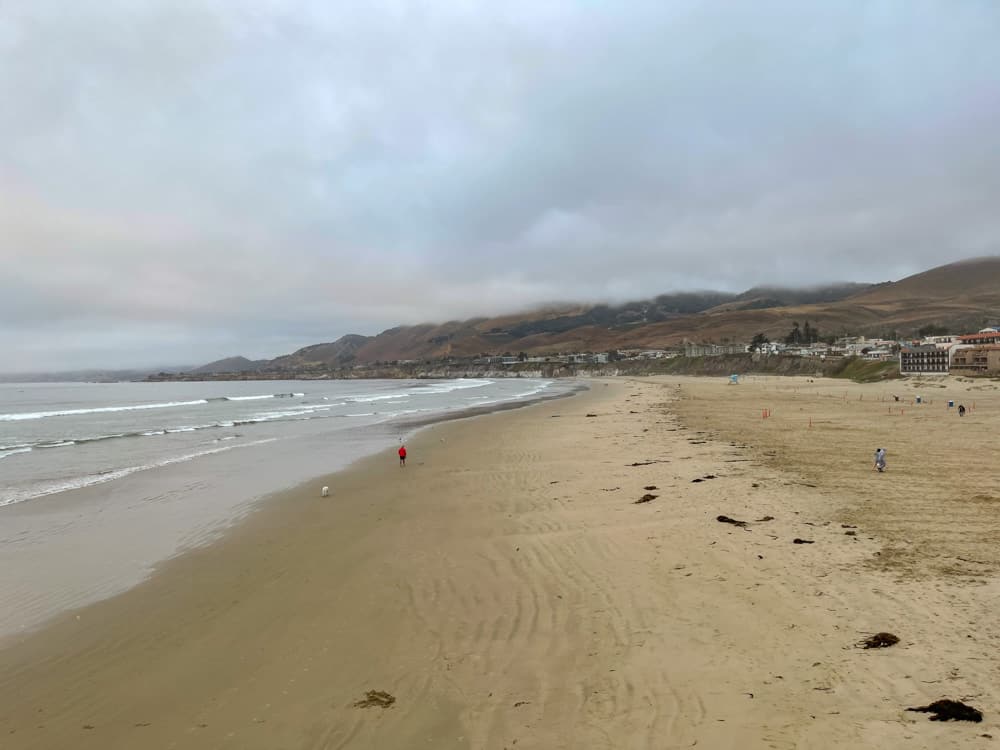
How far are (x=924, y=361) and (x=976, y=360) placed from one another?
518 centimetres

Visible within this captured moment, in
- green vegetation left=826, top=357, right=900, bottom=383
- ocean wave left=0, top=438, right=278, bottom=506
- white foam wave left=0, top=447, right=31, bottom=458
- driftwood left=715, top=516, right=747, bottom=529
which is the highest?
white foam wave left=0, top=447, right=31, bottom=458

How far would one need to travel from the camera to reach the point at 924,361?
68.9m

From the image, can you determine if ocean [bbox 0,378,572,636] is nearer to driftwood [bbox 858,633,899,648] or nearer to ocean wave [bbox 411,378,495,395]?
driftwood [bbox 858,633,899,648]

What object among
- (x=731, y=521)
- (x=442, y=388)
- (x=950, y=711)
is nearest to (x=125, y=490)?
(x=731, y=521)

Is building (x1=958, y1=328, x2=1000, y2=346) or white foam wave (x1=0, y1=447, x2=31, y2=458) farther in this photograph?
building (x1=958, y1=328, x2=1000, y2=346)

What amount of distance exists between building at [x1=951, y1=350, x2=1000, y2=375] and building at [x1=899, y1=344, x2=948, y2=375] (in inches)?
54.1

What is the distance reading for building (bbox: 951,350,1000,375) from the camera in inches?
2409

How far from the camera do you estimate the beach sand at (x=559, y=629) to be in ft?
14.2

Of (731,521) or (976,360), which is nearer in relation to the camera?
(731,521)

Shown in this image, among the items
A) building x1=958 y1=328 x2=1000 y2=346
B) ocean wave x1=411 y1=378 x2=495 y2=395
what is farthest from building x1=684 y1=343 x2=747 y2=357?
ocean wave x1=411 y1=378 x2=495 y2=395

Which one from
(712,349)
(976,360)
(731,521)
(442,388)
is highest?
(712,349)

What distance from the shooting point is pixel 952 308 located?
19312 cm

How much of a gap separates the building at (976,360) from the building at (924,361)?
4.51 ft

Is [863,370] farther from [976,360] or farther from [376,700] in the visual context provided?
[376,700]
